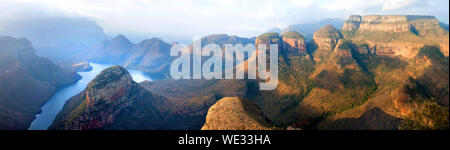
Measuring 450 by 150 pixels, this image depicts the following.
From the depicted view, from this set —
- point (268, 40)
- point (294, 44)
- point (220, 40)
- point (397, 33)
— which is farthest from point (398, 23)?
point (220, 40)

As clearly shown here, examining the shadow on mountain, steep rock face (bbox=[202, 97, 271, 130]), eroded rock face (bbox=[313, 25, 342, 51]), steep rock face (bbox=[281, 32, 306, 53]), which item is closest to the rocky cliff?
eroded rock face (bbox=[313, 25, 342, 51])

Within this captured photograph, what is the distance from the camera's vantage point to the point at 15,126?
59.5 m

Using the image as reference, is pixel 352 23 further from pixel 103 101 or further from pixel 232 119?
pixel 232 119

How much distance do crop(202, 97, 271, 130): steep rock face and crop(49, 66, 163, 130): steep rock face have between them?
37.6 m

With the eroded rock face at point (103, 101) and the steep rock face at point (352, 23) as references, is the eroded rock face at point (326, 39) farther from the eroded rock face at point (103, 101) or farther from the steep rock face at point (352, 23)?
the eroded rock face at point (103, 101)

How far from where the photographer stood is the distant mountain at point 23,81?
66.2 meters

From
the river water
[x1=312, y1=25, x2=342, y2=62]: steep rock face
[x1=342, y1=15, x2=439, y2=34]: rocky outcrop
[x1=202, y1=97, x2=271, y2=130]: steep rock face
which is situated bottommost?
the river water

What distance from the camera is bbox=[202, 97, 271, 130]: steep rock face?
18.2m

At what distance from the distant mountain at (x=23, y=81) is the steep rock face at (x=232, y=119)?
66883 millimetres

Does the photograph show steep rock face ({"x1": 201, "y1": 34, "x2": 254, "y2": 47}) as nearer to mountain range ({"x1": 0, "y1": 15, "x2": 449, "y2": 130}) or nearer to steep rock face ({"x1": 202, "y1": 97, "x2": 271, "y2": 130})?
mountain range ({"x1": 0, "y1": 15, "x2": 449, "y2": 130})

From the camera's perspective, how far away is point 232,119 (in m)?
19.7

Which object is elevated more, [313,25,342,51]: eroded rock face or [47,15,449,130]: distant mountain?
[313,25,342,51]: eroded rock face

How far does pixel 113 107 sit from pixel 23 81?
66614 mm

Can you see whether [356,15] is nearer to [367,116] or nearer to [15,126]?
[367,116]
